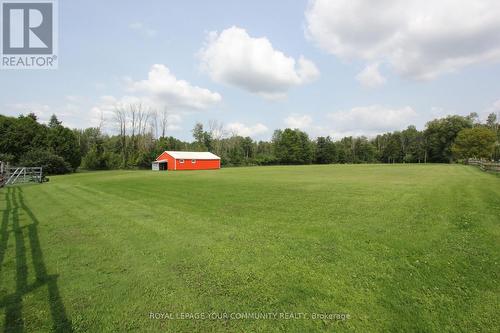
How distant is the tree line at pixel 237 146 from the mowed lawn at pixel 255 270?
139 ft

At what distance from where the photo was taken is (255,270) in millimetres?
5098

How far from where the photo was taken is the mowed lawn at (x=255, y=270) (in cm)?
366

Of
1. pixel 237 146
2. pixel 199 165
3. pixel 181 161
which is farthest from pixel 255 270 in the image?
pixel 237 146

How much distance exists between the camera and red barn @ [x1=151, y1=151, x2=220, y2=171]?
55375 millimetres

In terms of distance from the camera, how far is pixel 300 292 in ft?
14.2

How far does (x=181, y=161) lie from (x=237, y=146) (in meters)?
40.0

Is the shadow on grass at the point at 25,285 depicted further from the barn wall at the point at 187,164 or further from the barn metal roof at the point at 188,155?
the barn metal roof at the point at 188,155

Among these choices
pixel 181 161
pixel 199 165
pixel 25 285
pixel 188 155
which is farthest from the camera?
pixel 199 165

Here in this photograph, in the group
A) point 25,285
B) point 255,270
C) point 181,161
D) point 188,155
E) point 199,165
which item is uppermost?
point 188,155

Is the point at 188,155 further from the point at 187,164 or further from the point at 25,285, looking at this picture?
the point at 25,285

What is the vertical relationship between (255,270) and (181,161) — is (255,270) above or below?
below

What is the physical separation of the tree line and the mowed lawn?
42249 mm

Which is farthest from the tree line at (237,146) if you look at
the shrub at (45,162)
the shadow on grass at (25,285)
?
the shadow on grass at (25,285)

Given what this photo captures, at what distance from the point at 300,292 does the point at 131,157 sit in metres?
71.5
